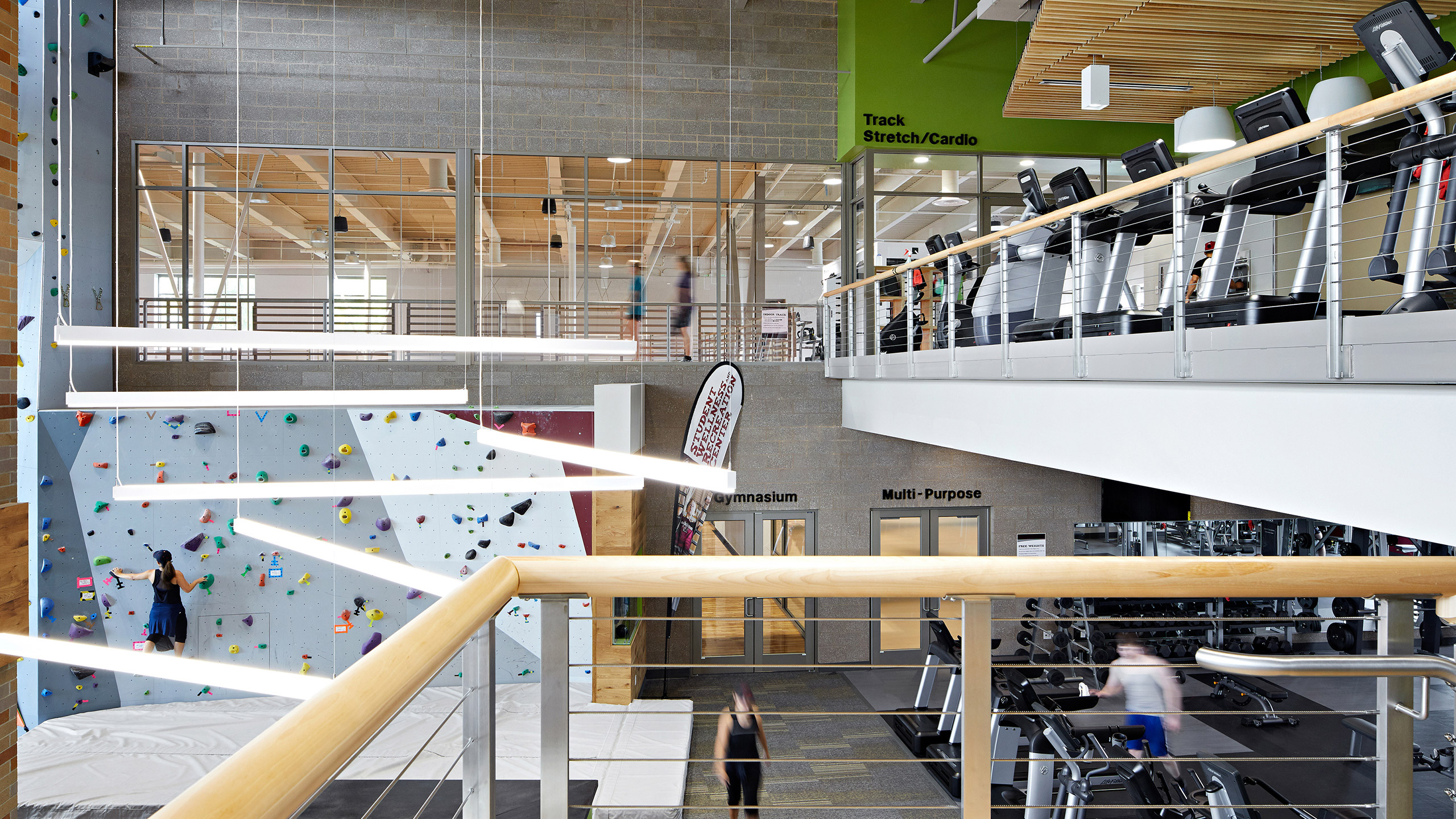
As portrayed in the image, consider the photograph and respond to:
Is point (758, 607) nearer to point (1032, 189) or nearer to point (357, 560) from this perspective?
point (1032, 189)

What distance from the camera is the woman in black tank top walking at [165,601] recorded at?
7.32 m

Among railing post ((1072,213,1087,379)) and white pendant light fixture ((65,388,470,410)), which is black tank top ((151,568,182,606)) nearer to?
white pendant light fixture ((65,388,470,410))

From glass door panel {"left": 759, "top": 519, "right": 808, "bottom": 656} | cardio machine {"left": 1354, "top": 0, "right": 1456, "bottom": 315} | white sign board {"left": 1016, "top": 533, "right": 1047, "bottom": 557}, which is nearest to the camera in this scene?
cardio machine {"left": 1354, "top": 0, "right": 1456, "bottom": 315}

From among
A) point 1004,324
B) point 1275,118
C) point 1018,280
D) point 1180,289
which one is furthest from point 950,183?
point 1180,289

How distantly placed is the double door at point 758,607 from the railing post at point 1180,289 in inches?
250

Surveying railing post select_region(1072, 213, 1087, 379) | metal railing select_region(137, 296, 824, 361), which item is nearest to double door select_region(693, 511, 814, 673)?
metal railing select_region(137, 296, 824, 361)

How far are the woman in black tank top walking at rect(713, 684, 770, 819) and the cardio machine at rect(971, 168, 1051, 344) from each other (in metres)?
2.95

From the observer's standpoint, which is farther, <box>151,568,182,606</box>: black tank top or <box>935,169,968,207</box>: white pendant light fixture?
<box>935,169,968,207</box>: white pendant light fixture

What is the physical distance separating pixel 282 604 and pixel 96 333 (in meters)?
5.12

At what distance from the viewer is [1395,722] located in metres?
1.36

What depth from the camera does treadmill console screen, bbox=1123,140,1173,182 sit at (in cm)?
437

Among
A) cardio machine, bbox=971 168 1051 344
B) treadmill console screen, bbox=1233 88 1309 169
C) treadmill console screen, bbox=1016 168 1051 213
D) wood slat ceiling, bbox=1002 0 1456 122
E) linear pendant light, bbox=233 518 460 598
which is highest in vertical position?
wood slat ceiling, bbox=1002 0 1456 122

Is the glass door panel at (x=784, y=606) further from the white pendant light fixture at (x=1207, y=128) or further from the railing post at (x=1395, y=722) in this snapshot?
the railing post at (x=1395, y=722)

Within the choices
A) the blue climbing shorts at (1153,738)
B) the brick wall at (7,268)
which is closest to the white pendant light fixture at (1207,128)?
the blue climbing shorts at (1153,738)
